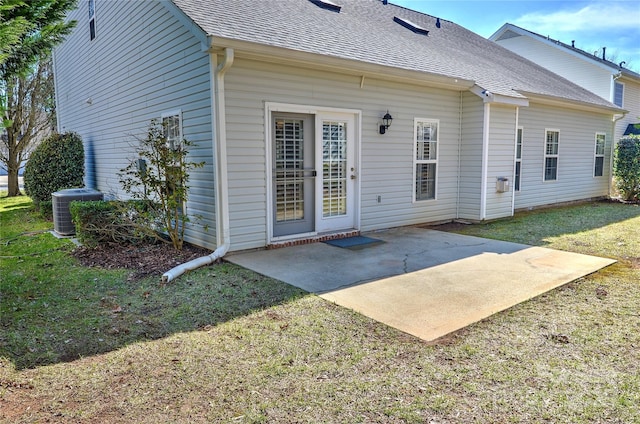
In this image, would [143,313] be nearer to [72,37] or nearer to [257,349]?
[257,349]

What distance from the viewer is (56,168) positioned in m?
10.5

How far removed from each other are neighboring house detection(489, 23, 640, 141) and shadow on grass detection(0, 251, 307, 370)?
1697cm

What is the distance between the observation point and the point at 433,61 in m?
8.23

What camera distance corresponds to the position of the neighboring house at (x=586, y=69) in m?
16.2

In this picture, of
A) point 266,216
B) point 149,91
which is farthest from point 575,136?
point 149,91

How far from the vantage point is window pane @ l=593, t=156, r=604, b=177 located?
41.9 feet

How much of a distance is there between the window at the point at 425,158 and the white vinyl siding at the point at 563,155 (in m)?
2.87

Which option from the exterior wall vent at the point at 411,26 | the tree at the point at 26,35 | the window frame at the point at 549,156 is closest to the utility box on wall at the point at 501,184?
the window frame at the point at 549,156

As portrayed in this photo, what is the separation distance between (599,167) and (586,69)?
6.06m

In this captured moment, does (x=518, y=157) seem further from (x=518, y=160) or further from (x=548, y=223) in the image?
(x=548, y=223)

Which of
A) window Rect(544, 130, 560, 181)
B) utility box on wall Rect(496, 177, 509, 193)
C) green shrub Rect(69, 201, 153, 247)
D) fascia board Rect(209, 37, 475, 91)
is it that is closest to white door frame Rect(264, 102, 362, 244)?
fascia board Rect(209, 37, 475, 91)

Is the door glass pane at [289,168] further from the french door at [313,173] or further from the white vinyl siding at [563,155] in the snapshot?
the white vinyl siding at [563,155]

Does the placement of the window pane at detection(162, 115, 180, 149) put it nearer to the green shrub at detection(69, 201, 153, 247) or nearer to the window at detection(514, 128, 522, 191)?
the green shrub at detection(69, 201, 153, 247)

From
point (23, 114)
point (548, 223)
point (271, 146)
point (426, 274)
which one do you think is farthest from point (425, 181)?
point (23, 114)
